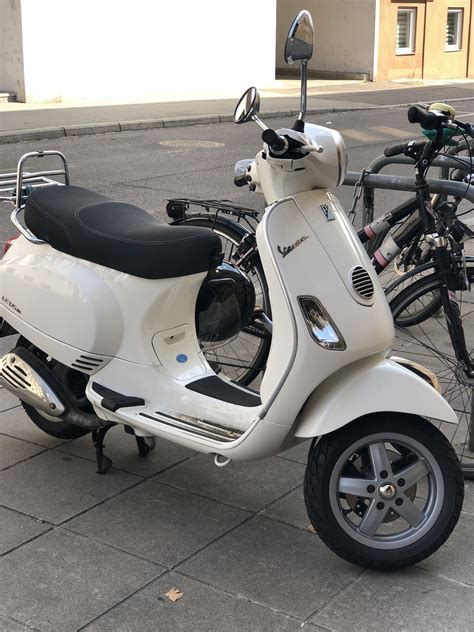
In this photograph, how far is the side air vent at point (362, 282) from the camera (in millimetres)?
3246

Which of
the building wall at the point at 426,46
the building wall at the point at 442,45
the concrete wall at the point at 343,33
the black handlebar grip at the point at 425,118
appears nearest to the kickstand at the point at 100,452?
the black handlebar grip at the point at 425,118

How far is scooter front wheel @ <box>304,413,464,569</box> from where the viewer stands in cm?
320

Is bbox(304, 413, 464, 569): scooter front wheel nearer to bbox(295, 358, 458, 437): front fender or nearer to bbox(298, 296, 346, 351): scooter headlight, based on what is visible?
bbox(295, 358, 458, 437): front fender

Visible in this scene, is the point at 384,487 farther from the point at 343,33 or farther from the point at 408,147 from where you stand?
the point at 343,33

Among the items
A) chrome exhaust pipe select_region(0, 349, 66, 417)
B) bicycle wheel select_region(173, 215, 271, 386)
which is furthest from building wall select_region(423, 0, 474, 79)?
chrome exhaust pipe select_region(0, 349, 66, 417)

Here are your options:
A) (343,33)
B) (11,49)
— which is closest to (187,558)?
(11,49)

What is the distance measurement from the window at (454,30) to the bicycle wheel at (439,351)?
25813 mm

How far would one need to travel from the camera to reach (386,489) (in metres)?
3.25

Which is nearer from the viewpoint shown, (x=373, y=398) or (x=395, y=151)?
(x=373, y=398)

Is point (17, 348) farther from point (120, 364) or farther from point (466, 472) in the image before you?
point (466, 472)

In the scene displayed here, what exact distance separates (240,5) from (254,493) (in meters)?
20.8

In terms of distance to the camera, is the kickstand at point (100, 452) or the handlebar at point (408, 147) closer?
the kickstand at point (100, 452)

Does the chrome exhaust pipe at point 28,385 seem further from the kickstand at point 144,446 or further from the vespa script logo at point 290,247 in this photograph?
the vespa script logo at point 290,247

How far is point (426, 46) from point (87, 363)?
1042 inches
